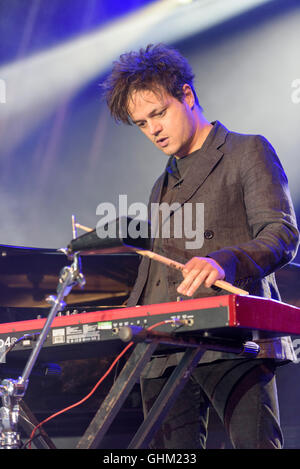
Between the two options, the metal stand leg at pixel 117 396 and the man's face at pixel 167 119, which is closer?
the metal stand leg at pixel 117 396

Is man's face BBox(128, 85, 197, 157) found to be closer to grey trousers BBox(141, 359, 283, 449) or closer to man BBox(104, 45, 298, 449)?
man BBox(104, 45, 298, 449)

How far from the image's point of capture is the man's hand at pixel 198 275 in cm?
156

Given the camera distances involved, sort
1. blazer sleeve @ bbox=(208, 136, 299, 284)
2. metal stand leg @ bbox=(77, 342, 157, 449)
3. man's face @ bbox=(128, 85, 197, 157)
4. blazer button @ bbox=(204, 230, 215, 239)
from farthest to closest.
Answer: man's face @ bbox=(128, 85, 197, 157), blazer button @ bbox=(204, 230, 215, 239), blazer sleeve @ bbox=(208, 136, 299, 284), metal stand leg @ bbox=(77, 342, 157, 449)

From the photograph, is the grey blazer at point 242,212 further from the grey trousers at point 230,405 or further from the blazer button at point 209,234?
the grey trousers at point 230,405

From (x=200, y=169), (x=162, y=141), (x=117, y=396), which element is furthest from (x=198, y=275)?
(x=162, y=141)

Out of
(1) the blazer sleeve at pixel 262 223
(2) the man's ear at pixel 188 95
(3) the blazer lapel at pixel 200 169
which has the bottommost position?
(1) the blazer sleeve at pixel 262 223

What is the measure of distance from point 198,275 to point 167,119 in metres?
0.91

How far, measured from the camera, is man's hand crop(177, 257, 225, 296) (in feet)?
5.11

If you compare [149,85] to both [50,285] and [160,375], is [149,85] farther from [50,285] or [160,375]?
[50,285]

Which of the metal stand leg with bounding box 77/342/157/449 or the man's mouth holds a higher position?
the man's mouth

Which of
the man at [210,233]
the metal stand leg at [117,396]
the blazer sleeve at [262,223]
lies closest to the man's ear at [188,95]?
the man at [210,233]

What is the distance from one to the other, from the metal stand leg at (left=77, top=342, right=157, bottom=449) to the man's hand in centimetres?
18

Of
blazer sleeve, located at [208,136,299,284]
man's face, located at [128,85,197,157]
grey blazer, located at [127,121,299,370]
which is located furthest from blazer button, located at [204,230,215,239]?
man's face, located at [128,85,197,157]

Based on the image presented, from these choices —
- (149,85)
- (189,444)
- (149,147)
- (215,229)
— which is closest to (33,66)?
(149,147)
